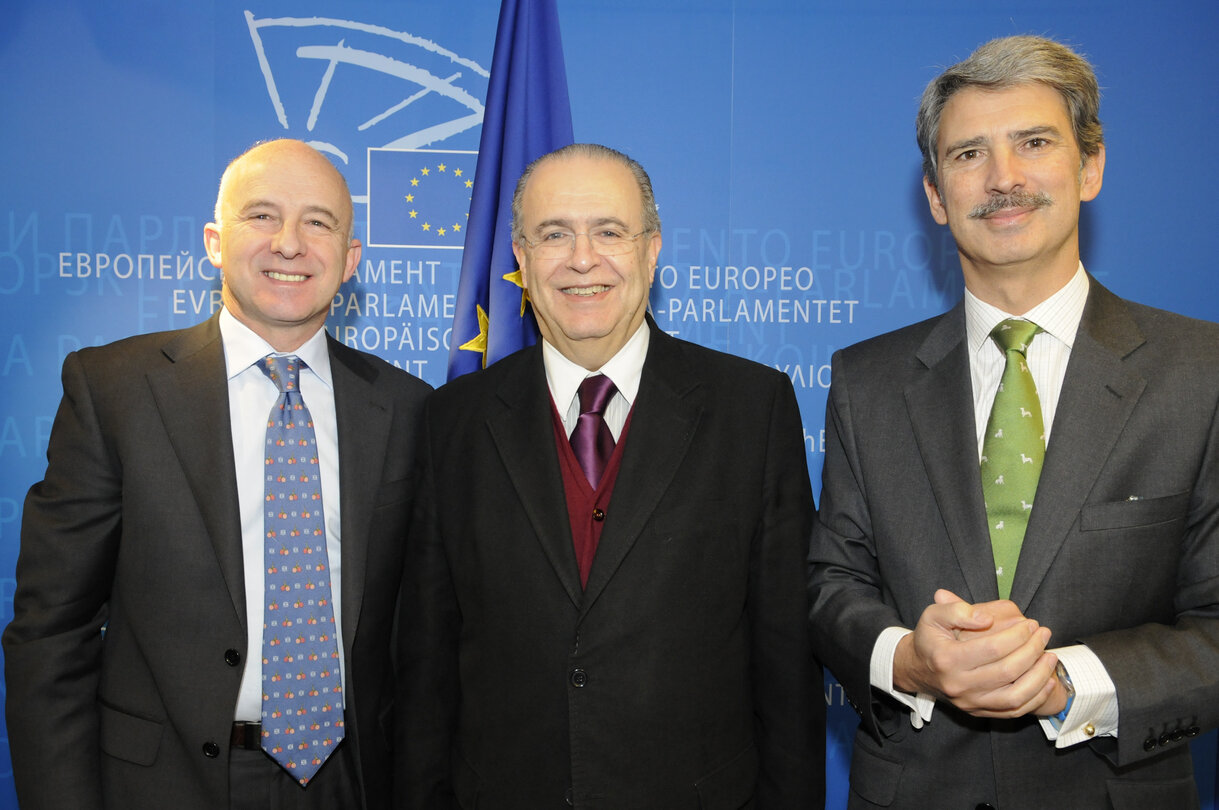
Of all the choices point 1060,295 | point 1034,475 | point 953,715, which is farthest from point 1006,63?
point 953,715

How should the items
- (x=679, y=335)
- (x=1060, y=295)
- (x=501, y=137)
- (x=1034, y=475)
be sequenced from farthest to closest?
(x=679, y=335) → (x=501, y=137) → (x=1060, y=295) → (x=1034, y=475)

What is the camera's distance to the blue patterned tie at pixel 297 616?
1.90 m

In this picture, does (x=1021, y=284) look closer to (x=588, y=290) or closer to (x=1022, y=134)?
(x=1022, y=134)

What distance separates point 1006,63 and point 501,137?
72.1 inches

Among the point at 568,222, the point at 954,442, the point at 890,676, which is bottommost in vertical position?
the point at 890,676

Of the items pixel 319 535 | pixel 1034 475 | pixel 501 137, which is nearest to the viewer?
pixel 1034 475

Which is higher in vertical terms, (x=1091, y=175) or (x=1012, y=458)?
(x=1091, y=175)

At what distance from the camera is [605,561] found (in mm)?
1791

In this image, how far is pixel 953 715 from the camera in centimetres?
178

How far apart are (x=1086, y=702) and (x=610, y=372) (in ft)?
3.86

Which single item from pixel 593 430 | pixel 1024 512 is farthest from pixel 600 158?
pixel 1024 512

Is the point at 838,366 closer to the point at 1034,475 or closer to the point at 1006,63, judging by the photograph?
the point at 1034,475

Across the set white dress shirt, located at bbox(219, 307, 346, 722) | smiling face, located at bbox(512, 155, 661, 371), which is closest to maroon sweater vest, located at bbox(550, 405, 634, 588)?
smiling face, located at bbox(512, 155, 661, 371)

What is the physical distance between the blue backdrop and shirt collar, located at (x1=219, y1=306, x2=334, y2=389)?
1471 millimetres
